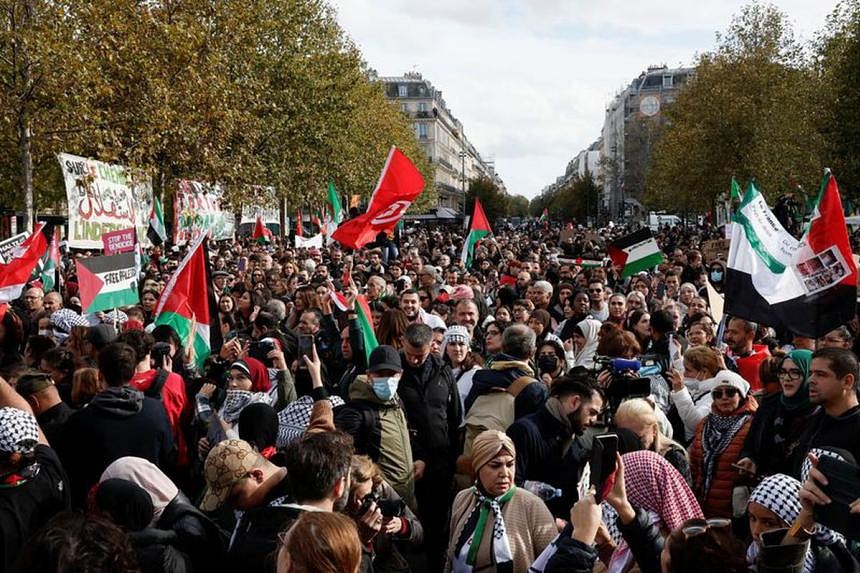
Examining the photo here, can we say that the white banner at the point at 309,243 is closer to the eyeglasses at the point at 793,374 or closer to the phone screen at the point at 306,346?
the phone screen at the point at 306,346

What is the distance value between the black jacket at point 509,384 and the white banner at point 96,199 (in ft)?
27.0

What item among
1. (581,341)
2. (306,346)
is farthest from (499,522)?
(581,341)

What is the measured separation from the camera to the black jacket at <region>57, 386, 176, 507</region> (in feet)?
16.8

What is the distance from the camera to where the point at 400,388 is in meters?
6.01

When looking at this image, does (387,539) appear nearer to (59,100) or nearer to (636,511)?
(636,511)

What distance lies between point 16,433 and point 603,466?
8.26ft

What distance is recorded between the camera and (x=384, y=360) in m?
5.41

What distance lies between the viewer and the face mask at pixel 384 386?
5391mm

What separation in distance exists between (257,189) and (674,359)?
66.1 feet

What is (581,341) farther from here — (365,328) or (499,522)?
(499,522)

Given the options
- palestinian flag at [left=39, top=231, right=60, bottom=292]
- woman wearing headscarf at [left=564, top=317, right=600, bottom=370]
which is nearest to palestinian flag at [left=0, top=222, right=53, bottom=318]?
palestinian flag at [left=39, top=231, right=60, bottom=292]

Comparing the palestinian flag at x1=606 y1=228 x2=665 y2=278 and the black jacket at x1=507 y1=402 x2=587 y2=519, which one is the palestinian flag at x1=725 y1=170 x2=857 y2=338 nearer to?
the black jacket at x1=507 y1=402 x2=587 y2=519

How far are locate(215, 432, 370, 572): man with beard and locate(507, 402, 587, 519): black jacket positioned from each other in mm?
1059

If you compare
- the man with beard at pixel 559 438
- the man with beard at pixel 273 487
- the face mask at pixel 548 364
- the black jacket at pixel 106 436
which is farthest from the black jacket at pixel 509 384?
the black jacket at pixel 106 436
